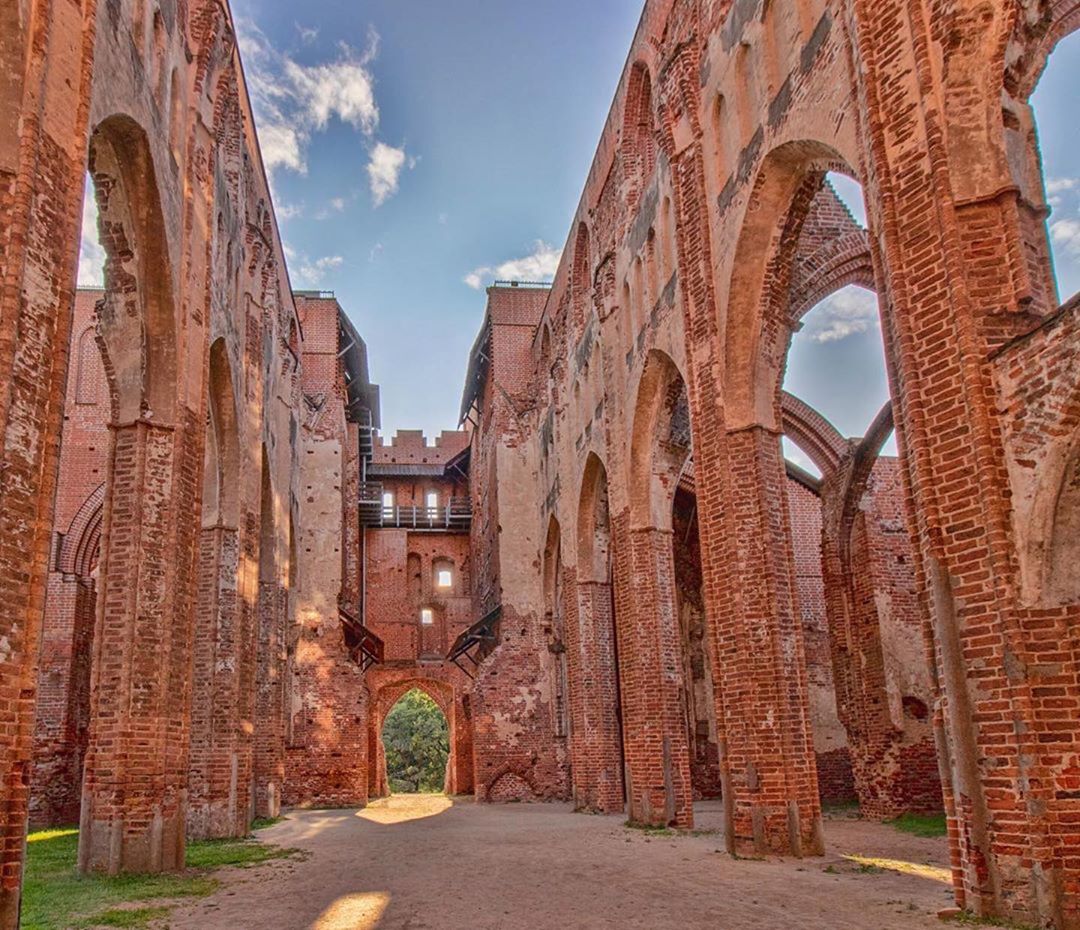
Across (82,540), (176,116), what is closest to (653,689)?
(176,116)

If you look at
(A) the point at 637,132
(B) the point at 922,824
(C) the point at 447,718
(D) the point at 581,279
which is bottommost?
(B) the point at 922,824

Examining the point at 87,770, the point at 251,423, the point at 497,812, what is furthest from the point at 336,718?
the point at 87,770

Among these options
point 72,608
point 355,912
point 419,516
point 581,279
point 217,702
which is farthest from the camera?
point 419,516

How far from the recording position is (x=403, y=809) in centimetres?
2256

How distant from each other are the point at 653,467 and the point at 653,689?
3.50 metres

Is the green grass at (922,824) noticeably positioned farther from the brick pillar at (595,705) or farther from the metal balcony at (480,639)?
the metal balcony at (480,639)

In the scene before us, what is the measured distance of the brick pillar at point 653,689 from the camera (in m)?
14.5

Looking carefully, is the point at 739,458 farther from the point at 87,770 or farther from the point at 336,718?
the point at 336,718

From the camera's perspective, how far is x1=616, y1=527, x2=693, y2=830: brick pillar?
14500 mm

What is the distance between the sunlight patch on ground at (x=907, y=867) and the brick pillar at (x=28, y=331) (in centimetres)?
723

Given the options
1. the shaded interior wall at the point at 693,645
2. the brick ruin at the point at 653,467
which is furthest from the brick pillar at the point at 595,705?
the shaded interior wall at the point at 693,645

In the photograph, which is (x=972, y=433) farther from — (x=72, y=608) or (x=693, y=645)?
(x=72, y=608)

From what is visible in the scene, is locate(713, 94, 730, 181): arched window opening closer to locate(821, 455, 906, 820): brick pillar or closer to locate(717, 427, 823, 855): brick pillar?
locate(717, 427, 823, 855): brick pillar

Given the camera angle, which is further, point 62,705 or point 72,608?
point 72,608
